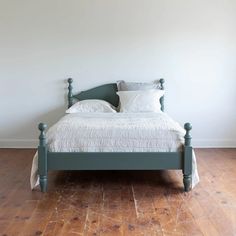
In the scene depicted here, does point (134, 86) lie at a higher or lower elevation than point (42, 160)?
higher

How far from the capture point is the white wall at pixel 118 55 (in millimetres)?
5035

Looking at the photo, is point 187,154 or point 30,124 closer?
point 187,154

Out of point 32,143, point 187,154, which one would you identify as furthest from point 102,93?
point 187,154

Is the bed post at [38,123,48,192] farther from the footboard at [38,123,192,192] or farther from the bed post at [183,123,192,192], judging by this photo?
the bed post at [183,123,192,192]

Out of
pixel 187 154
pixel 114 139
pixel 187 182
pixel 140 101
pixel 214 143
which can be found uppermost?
pixel 140 101

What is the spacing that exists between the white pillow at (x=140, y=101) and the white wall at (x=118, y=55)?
42cm

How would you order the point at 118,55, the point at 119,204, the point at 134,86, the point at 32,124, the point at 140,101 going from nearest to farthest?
1. the point at 119,204
2. the point at 140,101
3. the point at 134,86
4. the point at 118,55
5. the point at 32,124

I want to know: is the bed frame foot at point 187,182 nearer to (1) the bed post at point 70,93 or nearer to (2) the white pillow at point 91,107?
(2) the white pillow at point 91,107

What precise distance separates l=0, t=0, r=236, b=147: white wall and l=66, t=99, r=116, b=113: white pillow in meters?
0.49

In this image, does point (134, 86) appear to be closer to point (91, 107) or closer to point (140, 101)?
point (140, 101)

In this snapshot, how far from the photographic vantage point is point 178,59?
16.9 feet

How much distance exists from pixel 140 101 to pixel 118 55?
0.87 meters

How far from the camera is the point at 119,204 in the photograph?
3070mm

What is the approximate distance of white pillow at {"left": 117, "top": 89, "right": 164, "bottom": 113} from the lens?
4676 mm
